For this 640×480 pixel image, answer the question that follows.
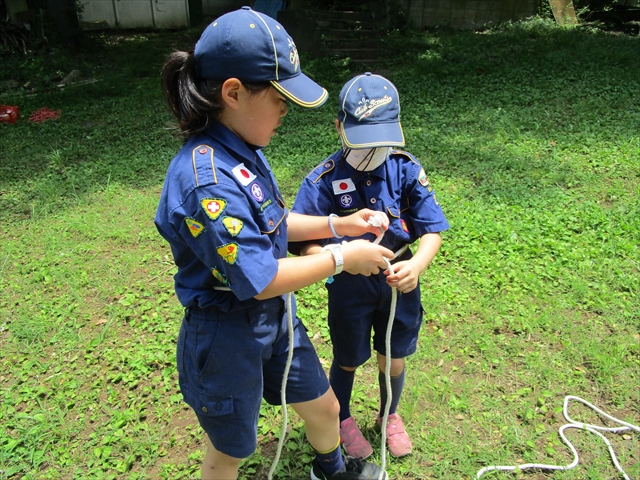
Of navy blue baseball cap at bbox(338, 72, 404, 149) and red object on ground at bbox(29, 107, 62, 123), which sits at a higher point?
navy blue baseball cap at bbox(338, 72, 404, 149)

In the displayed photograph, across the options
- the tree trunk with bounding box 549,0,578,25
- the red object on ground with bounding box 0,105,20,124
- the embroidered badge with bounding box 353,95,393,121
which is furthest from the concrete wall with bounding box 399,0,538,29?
the embroidered badge with bounding box 353,95,393,121

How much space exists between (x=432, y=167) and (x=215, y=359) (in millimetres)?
4094

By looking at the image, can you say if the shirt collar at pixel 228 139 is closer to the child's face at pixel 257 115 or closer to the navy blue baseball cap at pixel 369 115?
the child's face at pixel 257 115

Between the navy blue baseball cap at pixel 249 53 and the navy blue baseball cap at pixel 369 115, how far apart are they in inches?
16.7

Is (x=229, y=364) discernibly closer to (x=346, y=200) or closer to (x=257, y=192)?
(x=257, y=192)

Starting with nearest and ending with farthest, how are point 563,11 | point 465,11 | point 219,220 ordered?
point 219,220
point 563,11
point 465,11

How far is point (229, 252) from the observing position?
139cm

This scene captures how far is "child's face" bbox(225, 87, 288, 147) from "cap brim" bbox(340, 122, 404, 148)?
375 mm

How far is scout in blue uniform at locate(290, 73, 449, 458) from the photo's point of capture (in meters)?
1.88

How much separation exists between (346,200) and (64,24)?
40.0ft

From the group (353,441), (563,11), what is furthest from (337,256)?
(563,11)

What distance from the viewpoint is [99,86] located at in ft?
29.9

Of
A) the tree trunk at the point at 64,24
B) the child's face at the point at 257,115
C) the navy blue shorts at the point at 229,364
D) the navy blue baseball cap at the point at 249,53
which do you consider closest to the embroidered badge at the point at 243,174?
the child's face at the point at 257,115

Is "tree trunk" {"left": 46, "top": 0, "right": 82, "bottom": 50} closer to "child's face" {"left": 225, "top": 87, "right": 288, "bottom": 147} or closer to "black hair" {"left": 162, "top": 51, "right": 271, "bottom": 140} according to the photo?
"black hair" {"left": 162, "top": 51, "right": 271, "bottom": 140}
